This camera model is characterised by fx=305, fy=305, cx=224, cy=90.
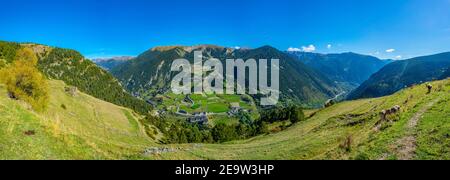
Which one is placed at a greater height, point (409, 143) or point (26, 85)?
point (26, 85)

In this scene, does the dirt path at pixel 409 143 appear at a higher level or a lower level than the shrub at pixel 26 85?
lower

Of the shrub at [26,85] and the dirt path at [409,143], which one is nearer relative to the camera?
the dirt path at [409,143]

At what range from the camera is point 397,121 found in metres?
39.5

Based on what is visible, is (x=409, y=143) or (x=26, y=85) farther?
(x=26, y=85)

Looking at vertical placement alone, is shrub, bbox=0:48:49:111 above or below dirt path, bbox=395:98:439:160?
above

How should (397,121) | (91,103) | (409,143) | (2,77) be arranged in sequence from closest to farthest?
1. (409,143)
2. (397,121)
3. (2,77)
4. (91,103)

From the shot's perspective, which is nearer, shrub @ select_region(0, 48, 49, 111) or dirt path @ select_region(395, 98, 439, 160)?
dirt path @ select_region(395, 98, 439, 160)
